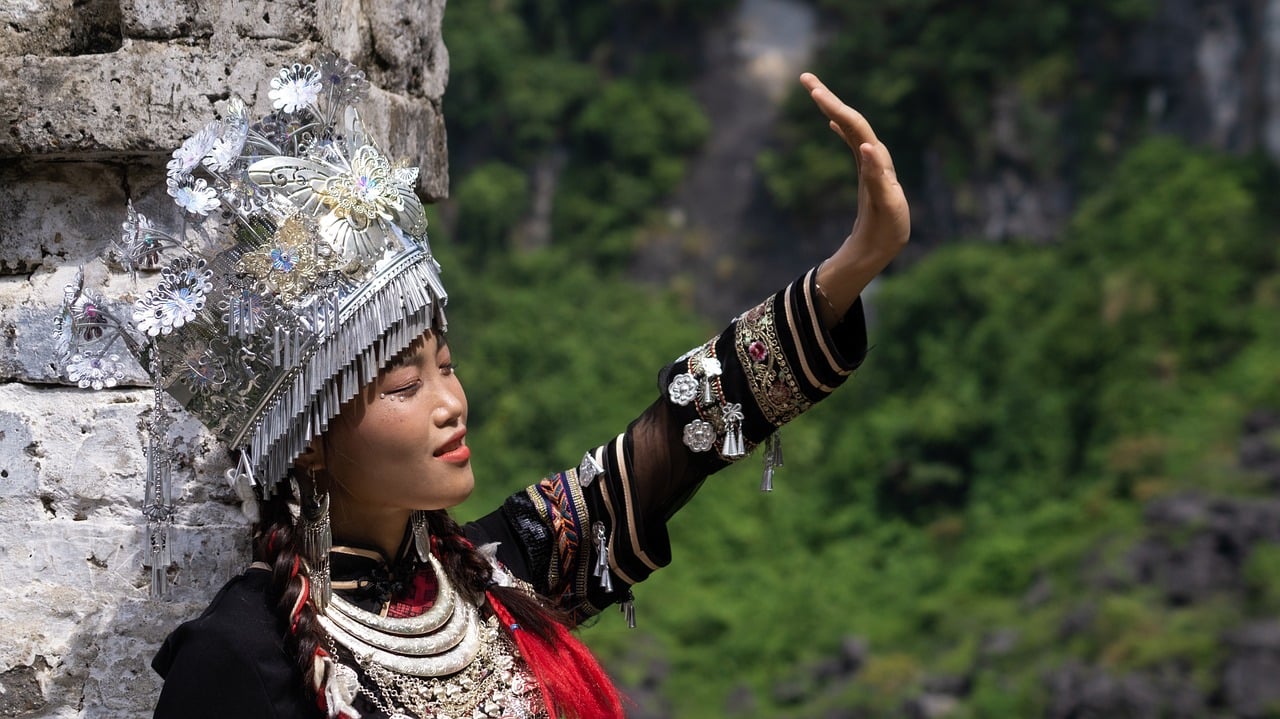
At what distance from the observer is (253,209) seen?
221 centimetres

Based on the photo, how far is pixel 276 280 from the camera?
2.20m

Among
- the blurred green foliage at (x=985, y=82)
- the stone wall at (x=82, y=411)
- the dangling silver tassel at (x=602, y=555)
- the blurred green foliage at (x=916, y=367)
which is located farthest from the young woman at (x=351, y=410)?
the blurred green foliage at (x=985, y=82)

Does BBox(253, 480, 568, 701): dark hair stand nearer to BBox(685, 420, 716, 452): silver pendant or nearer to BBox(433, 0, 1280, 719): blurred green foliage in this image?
BBox(685, 420, 716, 452): silver pendant

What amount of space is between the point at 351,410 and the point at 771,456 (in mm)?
687

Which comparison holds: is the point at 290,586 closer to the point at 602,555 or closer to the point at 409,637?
Answer: the point at 409,637

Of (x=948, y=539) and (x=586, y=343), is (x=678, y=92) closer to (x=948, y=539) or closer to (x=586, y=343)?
(x=586, y=343)

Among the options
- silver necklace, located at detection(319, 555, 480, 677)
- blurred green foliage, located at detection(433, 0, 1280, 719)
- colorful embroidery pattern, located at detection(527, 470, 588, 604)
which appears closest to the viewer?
silver necklace, located at detection(319, 555, 480, 677)

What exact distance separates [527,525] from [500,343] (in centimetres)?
1891

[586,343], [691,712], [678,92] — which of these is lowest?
[691,712]

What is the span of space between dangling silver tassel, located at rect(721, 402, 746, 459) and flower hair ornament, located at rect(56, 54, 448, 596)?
0.51m

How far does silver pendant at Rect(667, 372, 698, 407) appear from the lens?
8.45 feet

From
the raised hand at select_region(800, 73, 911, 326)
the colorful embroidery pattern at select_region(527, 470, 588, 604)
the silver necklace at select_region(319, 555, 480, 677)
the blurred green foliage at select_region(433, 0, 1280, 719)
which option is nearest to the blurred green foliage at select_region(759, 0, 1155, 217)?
the blurred green foliage at select_region(433, 0, 1280, 719)

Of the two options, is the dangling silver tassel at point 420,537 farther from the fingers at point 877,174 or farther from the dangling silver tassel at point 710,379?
the fingers at point 877,174

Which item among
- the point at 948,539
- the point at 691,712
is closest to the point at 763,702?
the point at 691,712
